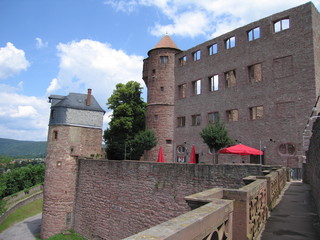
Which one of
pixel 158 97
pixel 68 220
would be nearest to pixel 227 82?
pixel 158 97

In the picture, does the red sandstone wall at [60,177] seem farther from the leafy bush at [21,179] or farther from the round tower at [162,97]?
the leafy bush at [21,179]

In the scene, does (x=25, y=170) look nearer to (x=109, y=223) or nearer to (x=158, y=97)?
(x=158, y=97)

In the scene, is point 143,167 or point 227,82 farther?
point 227,82

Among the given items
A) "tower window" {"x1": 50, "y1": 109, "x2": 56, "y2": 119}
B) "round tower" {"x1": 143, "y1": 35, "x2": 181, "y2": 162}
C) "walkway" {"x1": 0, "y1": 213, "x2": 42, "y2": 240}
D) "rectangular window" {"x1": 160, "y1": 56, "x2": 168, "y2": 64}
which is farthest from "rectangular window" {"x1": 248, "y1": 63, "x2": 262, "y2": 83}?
"walkway" {"x1": 0, "y1": 213, "x2": 42, "y2": 240}

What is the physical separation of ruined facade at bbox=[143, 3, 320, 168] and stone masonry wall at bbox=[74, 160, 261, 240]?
33.0 feet

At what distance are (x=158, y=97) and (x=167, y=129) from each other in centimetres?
365

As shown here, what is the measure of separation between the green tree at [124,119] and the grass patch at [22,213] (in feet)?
42.7

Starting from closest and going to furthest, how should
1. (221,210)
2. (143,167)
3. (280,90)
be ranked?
1. (221,210)
2. (143,167)
3. (280,90)

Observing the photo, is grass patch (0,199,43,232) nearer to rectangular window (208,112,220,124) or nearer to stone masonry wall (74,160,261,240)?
stone masonry wall (74,160,261,240)

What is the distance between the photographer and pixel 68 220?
22.4 meters

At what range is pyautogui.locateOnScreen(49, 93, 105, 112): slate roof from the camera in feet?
A: 81.9

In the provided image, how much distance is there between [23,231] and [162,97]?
19553 mm

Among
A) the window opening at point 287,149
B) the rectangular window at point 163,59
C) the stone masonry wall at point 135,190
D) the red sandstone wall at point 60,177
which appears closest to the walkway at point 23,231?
the red sandstone wall at point 60,177

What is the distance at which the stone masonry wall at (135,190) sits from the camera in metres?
11.9
